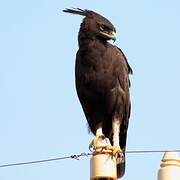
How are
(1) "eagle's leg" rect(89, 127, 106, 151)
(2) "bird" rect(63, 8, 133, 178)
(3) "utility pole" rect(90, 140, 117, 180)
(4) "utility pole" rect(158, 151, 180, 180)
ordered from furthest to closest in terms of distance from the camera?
(2) "bird" rect(63, 8, 133, 178)
(1) "eagle's leg" rect(89, 127, 106, 151)
(3) "utility pole" rect(90, 140, 117, 180)
(4) "utility pole" rect(158, 151, 180, 180)

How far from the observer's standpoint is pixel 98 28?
34.2 ft

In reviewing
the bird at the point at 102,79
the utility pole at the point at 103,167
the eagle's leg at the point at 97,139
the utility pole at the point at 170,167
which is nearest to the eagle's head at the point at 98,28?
the bird at the point at 102,79

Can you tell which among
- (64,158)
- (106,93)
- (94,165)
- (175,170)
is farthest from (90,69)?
(175,170)

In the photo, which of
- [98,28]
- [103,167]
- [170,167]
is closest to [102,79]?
[98,28]

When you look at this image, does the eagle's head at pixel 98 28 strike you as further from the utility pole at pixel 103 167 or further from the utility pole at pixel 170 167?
the utility pole at pixel 170 167

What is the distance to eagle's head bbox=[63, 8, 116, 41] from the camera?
10336 mm

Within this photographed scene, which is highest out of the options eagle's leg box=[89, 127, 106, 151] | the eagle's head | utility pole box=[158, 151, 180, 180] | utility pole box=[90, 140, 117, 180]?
the eagle's head

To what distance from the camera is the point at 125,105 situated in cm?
1052

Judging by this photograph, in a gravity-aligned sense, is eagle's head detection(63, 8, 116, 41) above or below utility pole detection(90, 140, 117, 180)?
above

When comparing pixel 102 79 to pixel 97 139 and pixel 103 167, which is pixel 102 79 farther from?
pixel 103 167

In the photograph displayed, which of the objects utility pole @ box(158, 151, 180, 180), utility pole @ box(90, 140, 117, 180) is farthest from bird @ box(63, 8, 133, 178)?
utility pole @ box(158, 151, 180, 180)

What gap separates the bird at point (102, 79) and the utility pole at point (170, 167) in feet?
10.9

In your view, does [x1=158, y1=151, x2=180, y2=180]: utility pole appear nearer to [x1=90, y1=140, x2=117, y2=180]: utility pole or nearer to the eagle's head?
[x1=90, y1=140, x2=117, y2=180]: utility pole

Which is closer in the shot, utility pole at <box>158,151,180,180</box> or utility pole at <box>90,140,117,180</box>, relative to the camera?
utility pole at <box>158,151,180,180</box>
